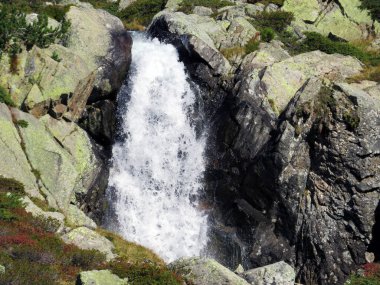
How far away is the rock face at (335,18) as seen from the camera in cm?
4597

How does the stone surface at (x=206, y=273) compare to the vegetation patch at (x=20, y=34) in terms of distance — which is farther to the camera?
the vegetation patch at (x=20, y=34)

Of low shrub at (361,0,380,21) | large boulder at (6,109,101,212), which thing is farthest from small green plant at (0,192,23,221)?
low shrub at (361,0,380,21)

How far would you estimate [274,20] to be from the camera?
145ft

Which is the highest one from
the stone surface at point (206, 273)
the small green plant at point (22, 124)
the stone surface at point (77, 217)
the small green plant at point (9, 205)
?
the stone surface at point (206, 273)

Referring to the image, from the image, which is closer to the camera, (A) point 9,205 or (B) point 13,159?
(A) point 9,205

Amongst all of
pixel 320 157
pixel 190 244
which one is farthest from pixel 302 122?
pixel 190 244

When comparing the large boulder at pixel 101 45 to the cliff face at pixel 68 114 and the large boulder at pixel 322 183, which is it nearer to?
the cliff face at pixel 68 114

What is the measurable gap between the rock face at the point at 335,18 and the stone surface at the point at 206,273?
3616 cm

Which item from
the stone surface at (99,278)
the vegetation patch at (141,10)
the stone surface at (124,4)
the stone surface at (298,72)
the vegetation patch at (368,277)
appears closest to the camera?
the stone surface at (99,278)

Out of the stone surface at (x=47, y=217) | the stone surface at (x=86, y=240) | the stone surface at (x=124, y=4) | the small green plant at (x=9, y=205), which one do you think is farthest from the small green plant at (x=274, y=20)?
the small green plant at (x=9, y=205)

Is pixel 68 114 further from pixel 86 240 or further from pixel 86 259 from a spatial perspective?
pixel 86 259

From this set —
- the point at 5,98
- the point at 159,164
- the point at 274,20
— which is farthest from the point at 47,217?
the point at 274,20

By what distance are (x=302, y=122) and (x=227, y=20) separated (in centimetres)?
1642

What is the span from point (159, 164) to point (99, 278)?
18.9 metres
